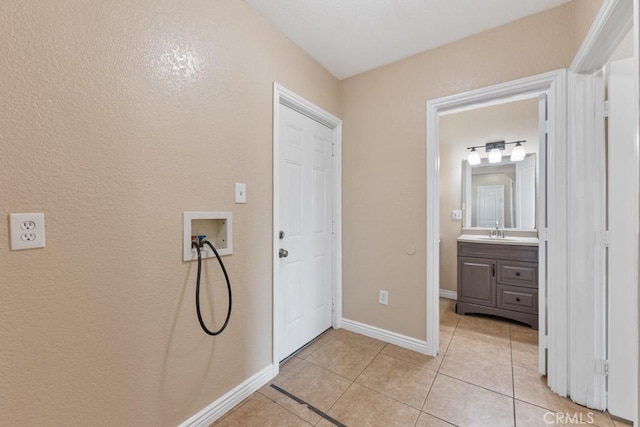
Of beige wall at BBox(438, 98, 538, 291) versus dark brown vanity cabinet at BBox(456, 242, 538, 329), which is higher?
beige wall at BBox(438, 98, 538, 291)

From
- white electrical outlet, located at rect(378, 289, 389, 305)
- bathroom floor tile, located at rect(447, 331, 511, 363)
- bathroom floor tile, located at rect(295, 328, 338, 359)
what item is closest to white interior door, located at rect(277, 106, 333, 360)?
bathroom floor tile, located at rect(295, 328, 338, 359)

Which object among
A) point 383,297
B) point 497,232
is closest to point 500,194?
point 497,232

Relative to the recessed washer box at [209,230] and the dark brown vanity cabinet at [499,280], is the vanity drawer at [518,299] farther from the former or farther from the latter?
the recessed washer box at [209,230]

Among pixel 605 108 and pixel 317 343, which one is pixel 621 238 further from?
pixel 317 343

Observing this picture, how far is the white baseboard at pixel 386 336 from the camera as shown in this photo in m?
2.13

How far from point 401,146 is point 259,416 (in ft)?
7.14

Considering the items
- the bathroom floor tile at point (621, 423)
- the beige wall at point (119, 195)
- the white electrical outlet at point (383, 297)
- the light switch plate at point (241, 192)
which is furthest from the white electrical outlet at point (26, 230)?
the bathroom floor tile at point (621, 423)

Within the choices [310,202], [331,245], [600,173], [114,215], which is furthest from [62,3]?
[600,173]

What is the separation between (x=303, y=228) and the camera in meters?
2.22

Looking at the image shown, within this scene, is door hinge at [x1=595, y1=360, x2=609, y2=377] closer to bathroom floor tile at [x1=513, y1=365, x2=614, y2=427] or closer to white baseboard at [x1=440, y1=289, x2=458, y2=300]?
bathroom floor tile at [x1=513, y1=365, x2=614, y2=427]

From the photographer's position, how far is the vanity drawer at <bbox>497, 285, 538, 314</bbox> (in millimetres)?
2535

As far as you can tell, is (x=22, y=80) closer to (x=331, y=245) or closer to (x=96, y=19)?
(x=96, y=19)

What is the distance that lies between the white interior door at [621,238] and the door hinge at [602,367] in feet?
0.07

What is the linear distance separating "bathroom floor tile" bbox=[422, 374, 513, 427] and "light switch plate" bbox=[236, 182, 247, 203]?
5.46 feet
